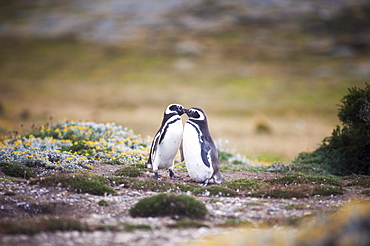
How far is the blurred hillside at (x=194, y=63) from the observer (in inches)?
1241

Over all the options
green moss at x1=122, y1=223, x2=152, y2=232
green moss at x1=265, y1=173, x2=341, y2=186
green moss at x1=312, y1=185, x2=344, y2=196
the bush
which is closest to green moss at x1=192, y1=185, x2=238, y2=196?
green moss at x1=265, y1=173, x2=341, y2=186

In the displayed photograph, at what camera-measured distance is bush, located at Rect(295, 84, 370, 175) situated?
13039 mm

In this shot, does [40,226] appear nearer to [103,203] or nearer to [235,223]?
[103,203]

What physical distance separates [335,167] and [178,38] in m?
84.3

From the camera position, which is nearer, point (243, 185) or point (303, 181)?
point (243, 185)

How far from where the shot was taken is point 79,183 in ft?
29.9

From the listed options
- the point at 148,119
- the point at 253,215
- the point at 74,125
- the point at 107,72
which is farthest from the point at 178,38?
the point at 253,215

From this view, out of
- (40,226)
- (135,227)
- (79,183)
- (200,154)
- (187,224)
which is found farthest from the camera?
(200,154)

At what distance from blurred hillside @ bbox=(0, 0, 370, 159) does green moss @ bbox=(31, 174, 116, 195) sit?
35.8 ft

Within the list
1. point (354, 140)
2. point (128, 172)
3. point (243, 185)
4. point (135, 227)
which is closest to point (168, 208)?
point (135, 227)

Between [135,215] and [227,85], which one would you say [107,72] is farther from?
[135,215]

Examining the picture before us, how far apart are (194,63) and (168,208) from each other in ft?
223

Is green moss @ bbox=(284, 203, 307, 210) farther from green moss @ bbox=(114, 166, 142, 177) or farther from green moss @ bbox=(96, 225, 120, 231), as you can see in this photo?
green moss @ bbox=(114, 166, 142, 177)

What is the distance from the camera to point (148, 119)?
3034cm
